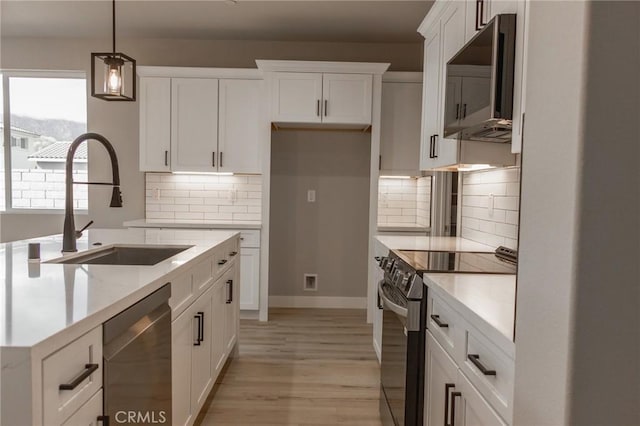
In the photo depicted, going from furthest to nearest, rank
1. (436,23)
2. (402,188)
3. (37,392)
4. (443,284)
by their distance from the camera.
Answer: (402,188)
(436,23)
(443,284)
(37,392)

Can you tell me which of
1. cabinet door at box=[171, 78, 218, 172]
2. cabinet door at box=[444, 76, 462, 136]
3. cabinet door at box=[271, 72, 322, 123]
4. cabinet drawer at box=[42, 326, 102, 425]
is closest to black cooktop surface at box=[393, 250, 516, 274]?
cabinet door at box=[444, 76, 462, 136]

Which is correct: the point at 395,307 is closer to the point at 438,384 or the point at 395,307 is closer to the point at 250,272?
the point at 438,384

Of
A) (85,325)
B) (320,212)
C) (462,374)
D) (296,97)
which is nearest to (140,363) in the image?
(85,325)

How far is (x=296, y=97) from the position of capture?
4.03 m

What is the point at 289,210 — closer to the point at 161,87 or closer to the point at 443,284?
the point at 161,87

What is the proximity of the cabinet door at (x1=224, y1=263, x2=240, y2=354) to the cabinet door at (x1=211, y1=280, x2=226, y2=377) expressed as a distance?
92 mm

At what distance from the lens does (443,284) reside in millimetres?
1625

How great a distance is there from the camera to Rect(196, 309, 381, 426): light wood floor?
8.05 feet

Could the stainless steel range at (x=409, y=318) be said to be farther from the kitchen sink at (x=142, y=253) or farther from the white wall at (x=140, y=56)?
the white wall at (x=140, y=56)

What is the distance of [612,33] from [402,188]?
3877mm

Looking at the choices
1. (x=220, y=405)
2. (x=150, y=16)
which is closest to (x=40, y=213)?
(x=150, y=16)

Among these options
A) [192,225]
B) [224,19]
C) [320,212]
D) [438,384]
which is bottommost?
[438,384]

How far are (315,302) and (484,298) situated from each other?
337 cm

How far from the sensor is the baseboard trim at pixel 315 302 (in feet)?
15.4
